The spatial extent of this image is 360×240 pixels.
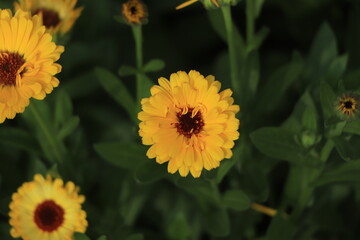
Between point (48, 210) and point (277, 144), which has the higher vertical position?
point (277, 144)

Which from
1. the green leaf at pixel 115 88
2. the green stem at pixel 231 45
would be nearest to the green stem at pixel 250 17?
the green stem at pixel 231 45

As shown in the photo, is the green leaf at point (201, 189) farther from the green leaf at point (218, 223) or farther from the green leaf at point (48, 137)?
the green leaf at point (48, 137)

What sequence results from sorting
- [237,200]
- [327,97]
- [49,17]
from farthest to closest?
1. [49,17]
2. [237,200]
3. [327,97]

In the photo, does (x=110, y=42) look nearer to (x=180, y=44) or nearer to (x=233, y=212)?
(x=180, y=44)

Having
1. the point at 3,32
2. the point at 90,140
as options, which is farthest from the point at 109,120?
the point at 3,32

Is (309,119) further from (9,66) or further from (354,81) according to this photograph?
(9,66)

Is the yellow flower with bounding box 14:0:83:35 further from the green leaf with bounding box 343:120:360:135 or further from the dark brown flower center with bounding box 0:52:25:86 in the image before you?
the green leaf with bounding box 343:120:360:135

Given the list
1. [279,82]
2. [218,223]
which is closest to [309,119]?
[279,82]
